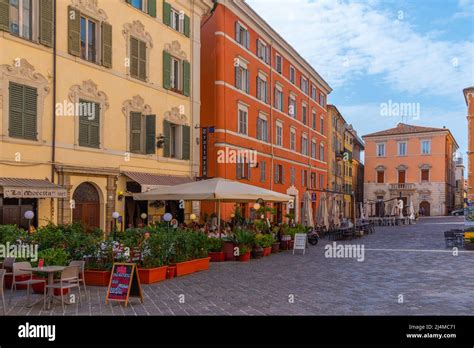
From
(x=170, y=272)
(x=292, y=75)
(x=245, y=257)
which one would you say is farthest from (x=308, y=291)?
(x=292, y=75)

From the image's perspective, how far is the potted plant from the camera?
17031mm

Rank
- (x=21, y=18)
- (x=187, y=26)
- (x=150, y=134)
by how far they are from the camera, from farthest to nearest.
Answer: (x=187, y=26) → (x=150, y=134) → (x=21, y=18)

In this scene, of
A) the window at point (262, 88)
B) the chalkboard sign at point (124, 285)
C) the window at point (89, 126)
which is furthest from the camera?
the window at point (262, 88)

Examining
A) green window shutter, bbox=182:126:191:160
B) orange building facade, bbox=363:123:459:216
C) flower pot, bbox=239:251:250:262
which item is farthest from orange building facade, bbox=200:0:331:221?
orange building facade, bbox=363:123:459:216

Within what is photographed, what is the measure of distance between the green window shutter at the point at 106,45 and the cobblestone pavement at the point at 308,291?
9090mm

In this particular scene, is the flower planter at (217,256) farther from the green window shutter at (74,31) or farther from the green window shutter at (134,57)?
the green window shutter at (134,57)

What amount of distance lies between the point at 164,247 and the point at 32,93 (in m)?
7.33

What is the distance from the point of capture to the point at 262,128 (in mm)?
34250

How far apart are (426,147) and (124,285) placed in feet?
220

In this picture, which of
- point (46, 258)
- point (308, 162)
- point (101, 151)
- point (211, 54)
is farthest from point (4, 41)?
point (308, 162)


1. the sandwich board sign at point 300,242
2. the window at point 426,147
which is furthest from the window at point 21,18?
the window at point 426,147

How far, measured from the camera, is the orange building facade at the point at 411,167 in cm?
6931

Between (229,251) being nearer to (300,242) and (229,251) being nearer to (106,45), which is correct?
(300,242)

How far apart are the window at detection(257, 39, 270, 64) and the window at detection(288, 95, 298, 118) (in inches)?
210
